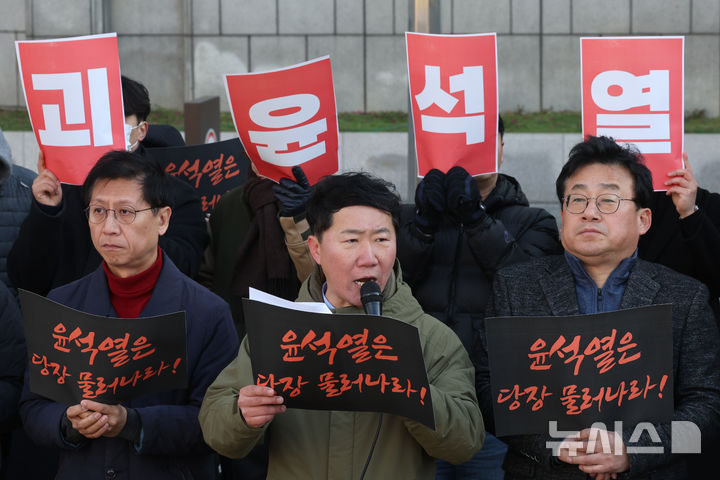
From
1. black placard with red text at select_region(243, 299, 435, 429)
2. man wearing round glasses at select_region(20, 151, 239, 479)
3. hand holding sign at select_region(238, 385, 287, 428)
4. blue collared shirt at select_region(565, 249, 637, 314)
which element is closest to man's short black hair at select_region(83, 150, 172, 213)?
man wearing round glasses at select_region(20, 151, 239, 479)

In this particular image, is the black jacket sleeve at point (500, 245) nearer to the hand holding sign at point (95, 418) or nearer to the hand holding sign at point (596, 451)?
the hand holding sign at point (596, 451)

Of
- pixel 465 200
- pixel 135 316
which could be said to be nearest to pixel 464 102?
pixel 465 200

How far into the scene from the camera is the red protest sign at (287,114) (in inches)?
172

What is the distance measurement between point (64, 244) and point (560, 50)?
25.2ft

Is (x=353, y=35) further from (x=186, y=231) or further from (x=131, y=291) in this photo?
(x=131, y=291)

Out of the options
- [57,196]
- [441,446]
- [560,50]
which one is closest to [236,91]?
[57,196]

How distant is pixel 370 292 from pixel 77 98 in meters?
1.79

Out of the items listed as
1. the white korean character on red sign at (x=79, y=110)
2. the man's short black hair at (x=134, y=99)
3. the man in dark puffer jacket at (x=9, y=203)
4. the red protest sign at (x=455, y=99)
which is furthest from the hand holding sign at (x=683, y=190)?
the man in dark puffer jacket at (x=9, y=203)

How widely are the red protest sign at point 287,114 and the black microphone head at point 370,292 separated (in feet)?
4.61

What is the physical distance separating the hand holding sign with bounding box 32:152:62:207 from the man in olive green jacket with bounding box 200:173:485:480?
1295 mm

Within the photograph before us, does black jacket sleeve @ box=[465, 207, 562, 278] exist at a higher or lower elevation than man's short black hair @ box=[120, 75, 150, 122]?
lower

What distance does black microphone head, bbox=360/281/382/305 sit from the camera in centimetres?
302

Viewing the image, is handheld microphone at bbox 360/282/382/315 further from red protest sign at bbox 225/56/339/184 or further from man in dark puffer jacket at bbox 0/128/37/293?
man in dark puffer jacket at bbox 0/128/37/293

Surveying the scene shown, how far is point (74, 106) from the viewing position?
164 inches
